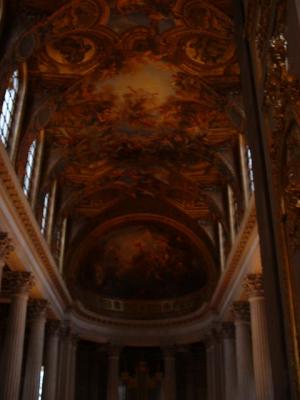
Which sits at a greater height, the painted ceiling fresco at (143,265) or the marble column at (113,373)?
the painted ceiling fresco at (143,265)

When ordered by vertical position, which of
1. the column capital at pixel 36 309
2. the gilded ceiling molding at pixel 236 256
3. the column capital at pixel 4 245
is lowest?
the column capital at pixel 36 309

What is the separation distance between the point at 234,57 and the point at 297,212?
39.0ft

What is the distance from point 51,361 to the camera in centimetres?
2292

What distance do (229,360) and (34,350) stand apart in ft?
27.7

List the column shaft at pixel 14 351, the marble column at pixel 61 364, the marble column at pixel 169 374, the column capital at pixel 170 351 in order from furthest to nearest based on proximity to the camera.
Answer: the column capital at pixel 170 351 → the marble column at pixel 169 374 → the marble column at pixel 61 364 → the column shaft at pixel 14 351

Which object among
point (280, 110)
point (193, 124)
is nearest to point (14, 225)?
point (193, 124)

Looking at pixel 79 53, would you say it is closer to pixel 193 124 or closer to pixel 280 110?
pixel 193 124

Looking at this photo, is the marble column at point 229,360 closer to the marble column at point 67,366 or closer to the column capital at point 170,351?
the column capital at point 170,351

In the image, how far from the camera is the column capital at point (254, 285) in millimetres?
18375

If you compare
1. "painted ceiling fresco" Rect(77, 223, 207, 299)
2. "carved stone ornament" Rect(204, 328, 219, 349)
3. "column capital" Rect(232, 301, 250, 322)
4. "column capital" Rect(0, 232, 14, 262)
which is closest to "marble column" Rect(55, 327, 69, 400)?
"painted ceiling fresco" Rect(77, 223, 207, 299)

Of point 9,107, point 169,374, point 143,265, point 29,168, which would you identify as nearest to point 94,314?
point 143,265

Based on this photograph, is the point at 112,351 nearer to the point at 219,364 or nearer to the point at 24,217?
the point at 219,364

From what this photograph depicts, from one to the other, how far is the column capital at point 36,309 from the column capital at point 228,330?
8035mm

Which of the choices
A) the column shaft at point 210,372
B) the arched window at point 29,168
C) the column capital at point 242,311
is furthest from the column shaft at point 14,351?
the column shaft at point 210,372
